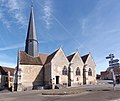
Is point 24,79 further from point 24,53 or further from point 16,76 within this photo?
point 24,53

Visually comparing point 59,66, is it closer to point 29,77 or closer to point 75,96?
point 29,77

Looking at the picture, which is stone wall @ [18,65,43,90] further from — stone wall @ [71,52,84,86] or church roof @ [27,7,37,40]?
church roof @ [27,7,37,40]

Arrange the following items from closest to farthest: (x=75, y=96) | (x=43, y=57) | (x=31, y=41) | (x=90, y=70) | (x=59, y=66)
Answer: (x=75, y=96) → (x=59, y=66) → (x=31, y=41) → (x=43, y=57) → (x=90, y=70)

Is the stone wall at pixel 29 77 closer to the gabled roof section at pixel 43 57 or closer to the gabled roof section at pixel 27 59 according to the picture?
the gabled roof section at pixel 27 59

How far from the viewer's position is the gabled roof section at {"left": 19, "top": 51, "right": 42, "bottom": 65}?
4082 centimetres

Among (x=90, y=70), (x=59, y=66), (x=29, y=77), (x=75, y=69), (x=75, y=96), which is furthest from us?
(x=90, y=70)

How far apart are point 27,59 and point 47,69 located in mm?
5384

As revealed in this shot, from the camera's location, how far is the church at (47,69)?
131 ft

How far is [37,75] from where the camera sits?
42.4m

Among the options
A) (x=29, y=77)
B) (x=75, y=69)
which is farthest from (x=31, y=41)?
(x=75, y=69)

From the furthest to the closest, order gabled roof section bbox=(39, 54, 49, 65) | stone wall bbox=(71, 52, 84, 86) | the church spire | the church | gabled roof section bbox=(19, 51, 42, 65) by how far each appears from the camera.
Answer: the church spire
gabled roof section bbox=(39, 54, 49, 65)
stone wall bbox=(71, 52, 84, 86)
gabled roof section bbox=(19, 51, 42, 65)
the church

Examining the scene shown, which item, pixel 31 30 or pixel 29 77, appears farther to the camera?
pixel 31 30

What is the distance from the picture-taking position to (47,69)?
41.9 meters

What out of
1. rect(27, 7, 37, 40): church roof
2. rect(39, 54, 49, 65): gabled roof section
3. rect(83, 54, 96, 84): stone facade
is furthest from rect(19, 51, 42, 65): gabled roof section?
rect(83, 54, 96, 84): stone facade
